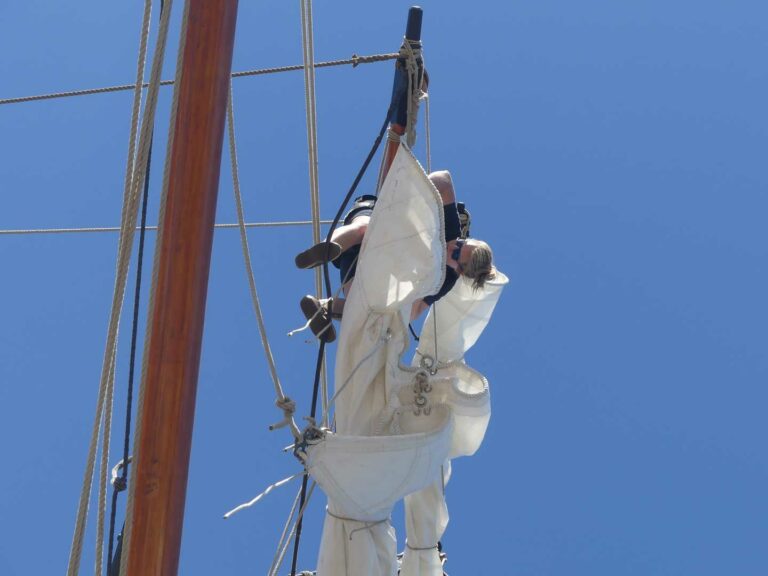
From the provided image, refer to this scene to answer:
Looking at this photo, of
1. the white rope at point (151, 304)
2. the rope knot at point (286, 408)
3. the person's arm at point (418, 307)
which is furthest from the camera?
the person's arm at point (418, 307)

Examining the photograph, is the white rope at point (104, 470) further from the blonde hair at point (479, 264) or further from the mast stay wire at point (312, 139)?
the blonde hair at point (479, 264)

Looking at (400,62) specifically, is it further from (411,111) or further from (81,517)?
(81,517)

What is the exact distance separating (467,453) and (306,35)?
2.42m

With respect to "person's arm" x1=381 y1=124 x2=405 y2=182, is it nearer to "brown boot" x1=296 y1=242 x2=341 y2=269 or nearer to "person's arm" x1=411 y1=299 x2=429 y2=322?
"brown boot" x1=296 y1=242 x2=341 y2=269

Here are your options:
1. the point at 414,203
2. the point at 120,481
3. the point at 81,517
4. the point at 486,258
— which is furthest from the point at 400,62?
the point at 81,517

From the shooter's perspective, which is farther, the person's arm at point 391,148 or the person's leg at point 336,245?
the person's arm at point 391,148

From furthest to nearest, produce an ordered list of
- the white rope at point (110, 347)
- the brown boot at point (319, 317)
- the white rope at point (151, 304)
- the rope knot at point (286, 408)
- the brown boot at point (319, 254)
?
the brown boot at point (319, 317)
the brown boot at point (319, 254)
the rope knot at point (286, 408)
the white rope at point (110, 347)
the white rope at point (151, 304)

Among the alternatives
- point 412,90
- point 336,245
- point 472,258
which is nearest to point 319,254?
point 336,245

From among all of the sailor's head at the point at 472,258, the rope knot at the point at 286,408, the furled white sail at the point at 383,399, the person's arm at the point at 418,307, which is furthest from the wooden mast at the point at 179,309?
the person's arm at the point at 418,307

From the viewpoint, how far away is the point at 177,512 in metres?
3.13

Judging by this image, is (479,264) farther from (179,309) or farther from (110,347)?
(179,309)

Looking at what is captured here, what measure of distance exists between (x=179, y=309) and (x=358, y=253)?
1757 mm

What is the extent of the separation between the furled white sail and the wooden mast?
46.5 inches

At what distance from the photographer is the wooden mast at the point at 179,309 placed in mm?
3070
